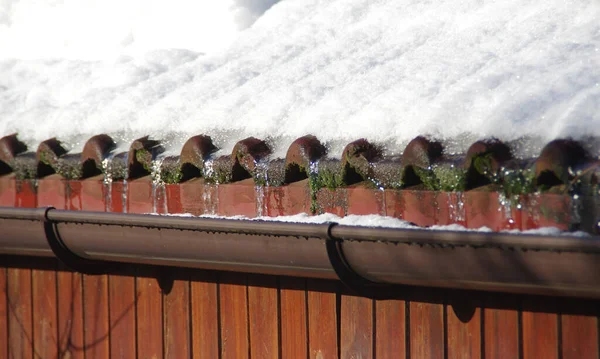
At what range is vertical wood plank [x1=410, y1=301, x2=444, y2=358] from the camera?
2.42 m

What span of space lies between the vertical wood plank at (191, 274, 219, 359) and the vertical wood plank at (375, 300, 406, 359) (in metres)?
0.74

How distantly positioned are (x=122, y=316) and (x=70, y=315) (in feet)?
1.10

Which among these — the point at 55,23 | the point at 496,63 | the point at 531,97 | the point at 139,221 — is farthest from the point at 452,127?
the point at 55,23

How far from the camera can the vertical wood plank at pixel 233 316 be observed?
9.52ft

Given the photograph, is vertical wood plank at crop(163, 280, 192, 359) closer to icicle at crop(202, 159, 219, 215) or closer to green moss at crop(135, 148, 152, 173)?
icicle at crop(202, 159, 219, 215)

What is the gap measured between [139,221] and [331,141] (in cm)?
76

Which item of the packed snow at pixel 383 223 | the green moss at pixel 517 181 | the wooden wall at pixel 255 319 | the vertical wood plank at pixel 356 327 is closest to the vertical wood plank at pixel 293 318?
the wooden wall at pixel 255 319

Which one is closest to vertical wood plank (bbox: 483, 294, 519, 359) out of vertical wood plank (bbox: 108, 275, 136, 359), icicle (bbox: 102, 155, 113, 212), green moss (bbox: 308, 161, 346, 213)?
green moss (bbox: 308, 161, 346, 213)

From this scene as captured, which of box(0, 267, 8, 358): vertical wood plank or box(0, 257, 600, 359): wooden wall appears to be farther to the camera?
box(0, 267, 8, 358): vertical wood plank

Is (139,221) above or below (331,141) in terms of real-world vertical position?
below

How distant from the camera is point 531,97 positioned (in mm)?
2359

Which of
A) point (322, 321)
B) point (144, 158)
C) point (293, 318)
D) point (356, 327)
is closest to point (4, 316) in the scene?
point (144, 158)

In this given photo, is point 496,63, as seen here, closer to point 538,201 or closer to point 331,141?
point 331,141

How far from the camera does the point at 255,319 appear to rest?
288cm
